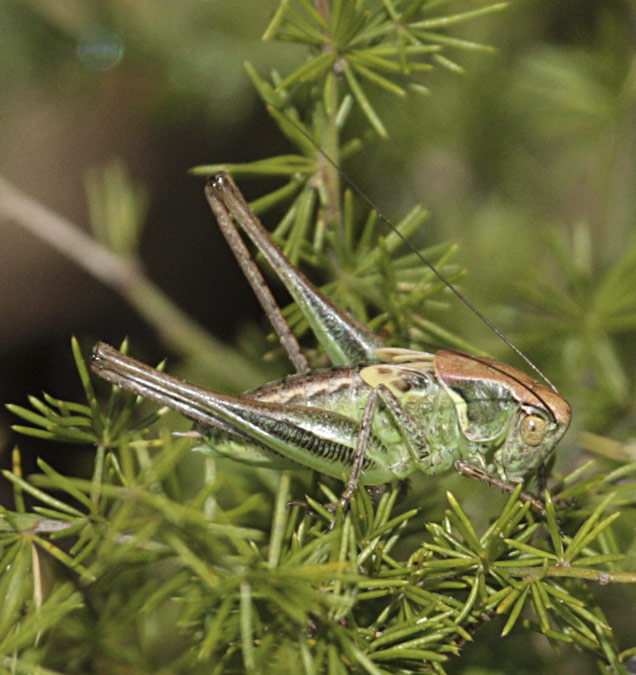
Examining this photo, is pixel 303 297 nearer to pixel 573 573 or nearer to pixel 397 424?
pixel 397 424

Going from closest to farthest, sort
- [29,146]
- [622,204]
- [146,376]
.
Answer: [146,376] < [622,204] < [29,146]

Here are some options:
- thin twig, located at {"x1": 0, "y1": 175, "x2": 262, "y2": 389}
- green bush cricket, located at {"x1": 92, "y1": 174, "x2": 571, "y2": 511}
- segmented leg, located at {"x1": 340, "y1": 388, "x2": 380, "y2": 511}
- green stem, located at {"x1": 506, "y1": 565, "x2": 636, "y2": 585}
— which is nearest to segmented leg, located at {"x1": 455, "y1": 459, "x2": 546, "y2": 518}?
green bush cricket, located at {"x1": 92, "y1": 174, "x2": 571, "y2": 511}

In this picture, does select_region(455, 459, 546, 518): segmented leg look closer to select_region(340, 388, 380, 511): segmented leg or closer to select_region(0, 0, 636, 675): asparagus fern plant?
select_region(0, 0, 636, 675): asparagus fern plant

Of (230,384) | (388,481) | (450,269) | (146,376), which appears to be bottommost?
(230,384)

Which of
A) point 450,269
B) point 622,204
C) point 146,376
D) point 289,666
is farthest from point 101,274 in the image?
point 622,204

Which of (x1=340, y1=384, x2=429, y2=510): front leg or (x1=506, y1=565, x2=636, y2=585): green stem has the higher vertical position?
(x1=506, y1=565, x2=636, y2=585): green stem

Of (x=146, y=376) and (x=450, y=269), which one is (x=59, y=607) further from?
(x=450, y=269)

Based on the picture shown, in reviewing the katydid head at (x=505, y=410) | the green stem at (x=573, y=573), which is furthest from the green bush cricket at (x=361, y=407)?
the green stem at (x=573, y=573)
